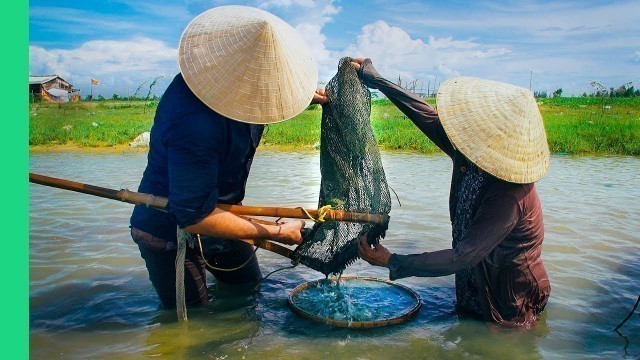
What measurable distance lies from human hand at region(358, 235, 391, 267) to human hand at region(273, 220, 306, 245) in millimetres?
342

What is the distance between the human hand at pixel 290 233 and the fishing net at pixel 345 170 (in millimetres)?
284

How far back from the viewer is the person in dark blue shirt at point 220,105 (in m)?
2.30

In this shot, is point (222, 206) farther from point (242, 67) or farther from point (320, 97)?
point (320, 97)

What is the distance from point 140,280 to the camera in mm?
3992

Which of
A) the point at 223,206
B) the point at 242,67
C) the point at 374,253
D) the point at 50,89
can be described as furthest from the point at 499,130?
the point at 50,89

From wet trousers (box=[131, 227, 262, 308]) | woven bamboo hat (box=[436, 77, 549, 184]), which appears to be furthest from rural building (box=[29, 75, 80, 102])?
woven bamboo hat (box=[436, 77, 549, 184])

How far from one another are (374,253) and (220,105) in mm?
1165

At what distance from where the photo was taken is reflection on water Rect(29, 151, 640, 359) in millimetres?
2941

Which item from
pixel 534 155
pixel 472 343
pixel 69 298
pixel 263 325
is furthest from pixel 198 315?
pixel 534 155

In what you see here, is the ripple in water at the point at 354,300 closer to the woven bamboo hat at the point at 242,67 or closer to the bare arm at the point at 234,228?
the bare arm at the point at 234,228

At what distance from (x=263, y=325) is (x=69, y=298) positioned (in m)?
1.43

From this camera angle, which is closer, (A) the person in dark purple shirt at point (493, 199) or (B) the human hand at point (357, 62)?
(A) the person in dark purple shirt at point (493, 199)

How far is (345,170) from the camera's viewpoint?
10.4ft

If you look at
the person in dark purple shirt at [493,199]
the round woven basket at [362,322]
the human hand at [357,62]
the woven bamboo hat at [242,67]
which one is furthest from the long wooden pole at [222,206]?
the human hand at [357,62]
